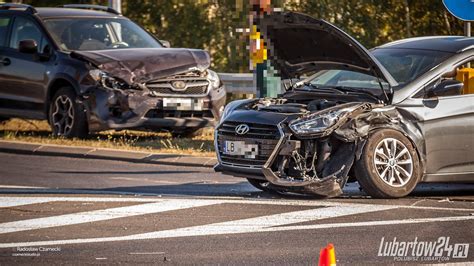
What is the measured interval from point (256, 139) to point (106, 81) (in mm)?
5689

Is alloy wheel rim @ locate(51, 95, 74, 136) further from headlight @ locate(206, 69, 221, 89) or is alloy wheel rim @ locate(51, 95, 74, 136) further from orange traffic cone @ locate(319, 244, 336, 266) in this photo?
orange traffic cone @ locate(319, 244, 336, 266)

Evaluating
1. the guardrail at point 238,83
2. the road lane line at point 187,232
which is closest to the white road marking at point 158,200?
the road lane line at point 187,232

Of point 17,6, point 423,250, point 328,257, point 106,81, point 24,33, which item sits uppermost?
point 17,6

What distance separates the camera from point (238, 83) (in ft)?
60.4

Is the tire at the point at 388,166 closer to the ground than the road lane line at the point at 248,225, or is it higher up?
higher up

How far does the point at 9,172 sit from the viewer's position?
44.7ft

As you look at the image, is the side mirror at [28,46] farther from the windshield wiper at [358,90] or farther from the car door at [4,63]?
the windshield wiper at [358,90]

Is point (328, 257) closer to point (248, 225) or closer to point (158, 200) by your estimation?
point (248, 225)

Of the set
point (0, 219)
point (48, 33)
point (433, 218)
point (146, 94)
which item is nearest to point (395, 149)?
point (433, 218)

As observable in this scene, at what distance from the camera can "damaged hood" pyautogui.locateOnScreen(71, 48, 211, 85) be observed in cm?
1600

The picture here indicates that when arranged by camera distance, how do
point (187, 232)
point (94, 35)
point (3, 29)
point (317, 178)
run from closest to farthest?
point (187, 232) < point (317, 178) < point (94, 35) < point (3, 29)

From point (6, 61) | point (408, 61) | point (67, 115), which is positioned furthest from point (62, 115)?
point (408, 61)

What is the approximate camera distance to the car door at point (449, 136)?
10914 millimetres

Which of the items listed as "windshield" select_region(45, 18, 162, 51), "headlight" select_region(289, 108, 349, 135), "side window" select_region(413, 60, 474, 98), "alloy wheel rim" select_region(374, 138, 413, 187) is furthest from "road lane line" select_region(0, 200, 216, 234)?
"windshield" select_region(45, 18, 162, 51)
